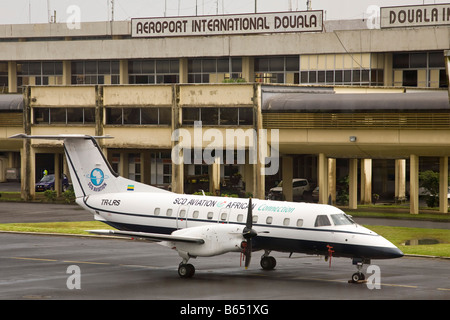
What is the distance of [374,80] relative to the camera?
3366 inches

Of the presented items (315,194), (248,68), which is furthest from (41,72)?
(315,194)

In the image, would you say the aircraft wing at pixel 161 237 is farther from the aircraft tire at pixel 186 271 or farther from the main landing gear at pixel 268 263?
the main landing gear at pixel 268 263

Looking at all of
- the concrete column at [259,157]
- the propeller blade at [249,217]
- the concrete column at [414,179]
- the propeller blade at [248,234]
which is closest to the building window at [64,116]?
the concrete column at [259,157]

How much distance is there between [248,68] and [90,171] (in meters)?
55.8

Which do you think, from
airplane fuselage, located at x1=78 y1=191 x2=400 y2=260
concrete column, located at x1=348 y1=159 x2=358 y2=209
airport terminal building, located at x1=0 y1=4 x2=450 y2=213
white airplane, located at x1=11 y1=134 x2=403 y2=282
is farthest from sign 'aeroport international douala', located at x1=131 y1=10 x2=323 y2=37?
airplane fuselage, located at x1=78 y1=191 x2=400 y2=260

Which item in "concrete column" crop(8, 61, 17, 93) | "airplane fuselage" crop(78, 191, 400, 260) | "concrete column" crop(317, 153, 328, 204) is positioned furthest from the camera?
"concrete column" crop(8, 61, 17, 93)

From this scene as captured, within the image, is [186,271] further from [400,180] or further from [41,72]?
[41,72]

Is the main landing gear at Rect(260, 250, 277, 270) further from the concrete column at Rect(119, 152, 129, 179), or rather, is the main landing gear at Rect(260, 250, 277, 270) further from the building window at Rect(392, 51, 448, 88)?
the concrete column at Rect(119, 152, 129, 179)

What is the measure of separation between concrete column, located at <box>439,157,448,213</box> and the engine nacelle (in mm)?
34739

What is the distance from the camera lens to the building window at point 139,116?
2689 inches

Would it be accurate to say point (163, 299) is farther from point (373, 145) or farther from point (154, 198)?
point (373, 145)

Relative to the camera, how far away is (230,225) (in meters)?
31.6

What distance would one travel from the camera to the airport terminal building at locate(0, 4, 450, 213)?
202 ft
